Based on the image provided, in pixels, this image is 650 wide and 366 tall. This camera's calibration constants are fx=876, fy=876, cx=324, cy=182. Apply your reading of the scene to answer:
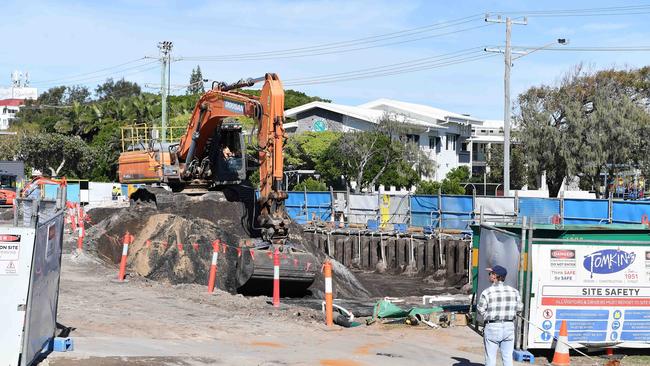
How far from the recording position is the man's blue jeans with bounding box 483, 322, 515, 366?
10.9 metres

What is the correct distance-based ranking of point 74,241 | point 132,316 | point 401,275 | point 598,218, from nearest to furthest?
point 132,316, point 74,241, point 598,218, point 401,275

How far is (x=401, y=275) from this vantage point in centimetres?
3422

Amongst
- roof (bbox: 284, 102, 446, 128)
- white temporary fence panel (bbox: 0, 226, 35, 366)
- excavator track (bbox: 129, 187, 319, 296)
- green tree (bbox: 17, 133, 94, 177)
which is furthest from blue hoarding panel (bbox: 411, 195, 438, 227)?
green tree (bbox: 17, 133, 94, 177)

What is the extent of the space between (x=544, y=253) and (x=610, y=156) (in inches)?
2143

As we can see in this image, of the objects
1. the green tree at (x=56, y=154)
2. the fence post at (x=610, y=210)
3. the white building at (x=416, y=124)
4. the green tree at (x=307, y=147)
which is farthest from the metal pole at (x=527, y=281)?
the green tree at (x=56, y=154)

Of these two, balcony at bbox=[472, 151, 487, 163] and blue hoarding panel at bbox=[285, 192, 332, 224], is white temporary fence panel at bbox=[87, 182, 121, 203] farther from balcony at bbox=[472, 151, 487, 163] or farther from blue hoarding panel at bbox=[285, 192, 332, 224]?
balcony at bbox=[472, 151, 487, 163]

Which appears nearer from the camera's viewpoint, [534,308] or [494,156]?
[534,308]

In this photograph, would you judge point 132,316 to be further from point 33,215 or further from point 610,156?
point 610,156

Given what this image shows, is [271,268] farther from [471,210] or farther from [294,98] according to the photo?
[294,98]

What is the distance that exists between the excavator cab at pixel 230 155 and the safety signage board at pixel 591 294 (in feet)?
52.8

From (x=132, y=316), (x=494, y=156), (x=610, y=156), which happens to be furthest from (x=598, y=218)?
(x=494, y=156)

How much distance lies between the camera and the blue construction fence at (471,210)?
3094cm

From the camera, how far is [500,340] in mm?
10953

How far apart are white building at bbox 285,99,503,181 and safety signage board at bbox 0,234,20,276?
61.1m
